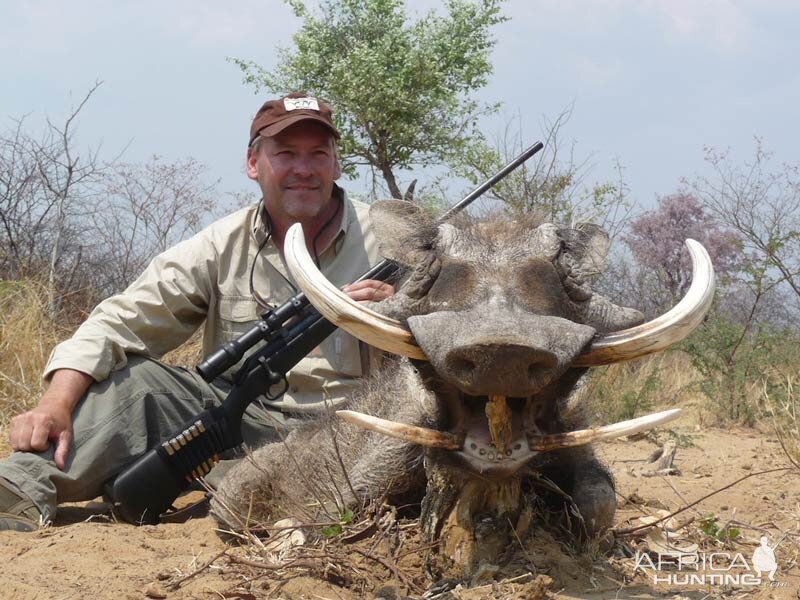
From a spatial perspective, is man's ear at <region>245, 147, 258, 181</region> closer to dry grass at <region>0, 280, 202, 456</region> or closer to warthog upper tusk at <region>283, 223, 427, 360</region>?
dry grass at <region>0, 280, 202, 456</region>

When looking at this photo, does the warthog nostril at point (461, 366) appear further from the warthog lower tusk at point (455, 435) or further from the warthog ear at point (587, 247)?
the warthog ear at point (587, 247)

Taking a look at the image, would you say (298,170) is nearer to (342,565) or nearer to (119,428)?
(119,428)

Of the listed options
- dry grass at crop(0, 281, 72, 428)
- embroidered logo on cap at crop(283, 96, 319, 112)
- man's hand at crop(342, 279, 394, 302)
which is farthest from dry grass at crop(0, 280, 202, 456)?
man's hand at crop(342, 279, 394, 302)

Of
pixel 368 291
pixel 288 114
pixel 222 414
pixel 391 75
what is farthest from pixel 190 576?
pixel 391 75

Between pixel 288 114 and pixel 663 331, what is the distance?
2852mm

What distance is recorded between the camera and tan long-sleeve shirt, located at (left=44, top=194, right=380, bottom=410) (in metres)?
4.43

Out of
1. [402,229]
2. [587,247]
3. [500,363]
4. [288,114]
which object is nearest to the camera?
[500,363]

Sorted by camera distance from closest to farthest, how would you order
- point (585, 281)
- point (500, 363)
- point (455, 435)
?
1. point (500, 363)
2. point (455, 435)
3. point (585, 281)

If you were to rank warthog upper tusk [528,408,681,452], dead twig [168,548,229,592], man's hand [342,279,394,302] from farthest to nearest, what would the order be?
man's hand [342,279,394,302] → dead twig [168,548,229,592] → warthog upper tusk [528,408,681,452]

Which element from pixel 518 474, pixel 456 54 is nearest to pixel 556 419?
pixel 518 474

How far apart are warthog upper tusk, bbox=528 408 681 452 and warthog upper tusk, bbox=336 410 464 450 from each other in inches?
7.6

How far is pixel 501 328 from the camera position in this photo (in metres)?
2.07

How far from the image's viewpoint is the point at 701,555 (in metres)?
2.89

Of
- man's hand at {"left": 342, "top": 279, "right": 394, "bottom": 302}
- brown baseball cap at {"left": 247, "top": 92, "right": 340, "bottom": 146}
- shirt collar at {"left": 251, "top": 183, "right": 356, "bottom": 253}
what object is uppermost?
brown baseball cap at {"left": 247, "top": 92, "right": 340, "bottom": 146}
